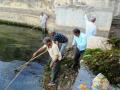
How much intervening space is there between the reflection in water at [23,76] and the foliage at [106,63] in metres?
2.67

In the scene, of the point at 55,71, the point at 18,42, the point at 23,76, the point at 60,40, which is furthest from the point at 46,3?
the point at 55,71

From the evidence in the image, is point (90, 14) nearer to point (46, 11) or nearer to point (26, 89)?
point (26, 89)

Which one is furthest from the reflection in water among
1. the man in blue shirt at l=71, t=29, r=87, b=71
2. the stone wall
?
the stone wall

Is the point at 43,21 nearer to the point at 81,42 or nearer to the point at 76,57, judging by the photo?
the point at 76,57

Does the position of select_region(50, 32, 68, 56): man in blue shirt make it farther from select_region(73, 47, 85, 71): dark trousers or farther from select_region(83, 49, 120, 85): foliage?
select_region(83, 49, 120, 85): foliage

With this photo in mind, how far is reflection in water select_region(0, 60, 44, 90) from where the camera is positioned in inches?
589

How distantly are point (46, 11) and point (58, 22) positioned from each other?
9.22 m

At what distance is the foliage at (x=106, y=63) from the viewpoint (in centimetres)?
1184

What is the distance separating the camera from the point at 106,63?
40.2 ft

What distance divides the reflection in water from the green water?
160cm

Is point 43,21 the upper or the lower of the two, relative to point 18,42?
upper

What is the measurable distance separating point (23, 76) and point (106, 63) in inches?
197

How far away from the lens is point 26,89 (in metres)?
14.7

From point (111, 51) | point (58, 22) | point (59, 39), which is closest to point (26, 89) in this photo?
point (59, 39)
